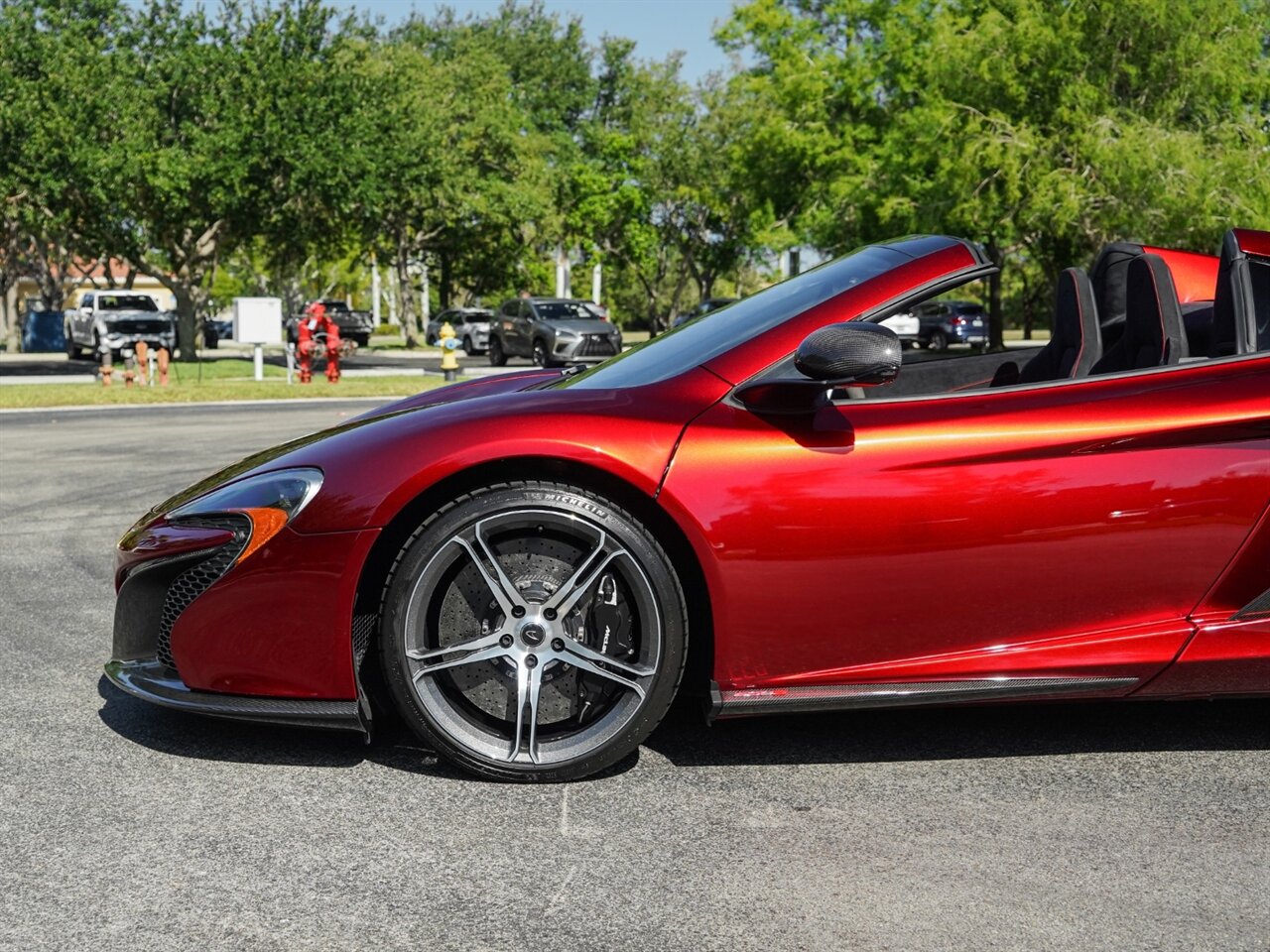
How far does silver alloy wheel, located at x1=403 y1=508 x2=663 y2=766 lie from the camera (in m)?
3.56

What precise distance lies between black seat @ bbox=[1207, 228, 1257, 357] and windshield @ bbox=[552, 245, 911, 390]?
879 millimetres

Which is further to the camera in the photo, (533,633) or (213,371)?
(213,371)

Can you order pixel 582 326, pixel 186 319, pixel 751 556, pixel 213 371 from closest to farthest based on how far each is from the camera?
1. pixel 751 556
2. pixel 213 371
3. pixel 582 326
4. pixel 186 319

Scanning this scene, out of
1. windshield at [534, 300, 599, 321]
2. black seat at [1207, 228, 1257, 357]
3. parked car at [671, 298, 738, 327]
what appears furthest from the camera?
windshield at [534, 300, 599, 321]

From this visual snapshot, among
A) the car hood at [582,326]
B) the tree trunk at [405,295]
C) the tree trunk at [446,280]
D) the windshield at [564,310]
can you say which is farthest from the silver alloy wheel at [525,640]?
the tree trunk at [446,280]

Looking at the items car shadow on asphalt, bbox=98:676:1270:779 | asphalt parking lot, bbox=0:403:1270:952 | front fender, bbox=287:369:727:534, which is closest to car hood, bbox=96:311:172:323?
asphalt parking lot, bbox=0:403:1270:952

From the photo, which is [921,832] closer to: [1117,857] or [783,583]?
[1117,857]

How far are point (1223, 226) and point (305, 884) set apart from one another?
26860 millimetres

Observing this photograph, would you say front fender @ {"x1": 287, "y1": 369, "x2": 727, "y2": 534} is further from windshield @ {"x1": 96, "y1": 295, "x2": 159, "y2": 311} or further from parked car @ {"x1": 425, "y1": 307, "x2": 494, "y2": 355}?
A: parked car @ {"x1": 425, "y1": 307, "x2": 494, "y2": 355}

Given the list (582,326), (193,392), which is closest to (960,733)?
(193,392)

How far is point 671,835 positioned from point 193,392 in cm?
1975

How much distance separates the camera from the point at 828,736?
4.07 m

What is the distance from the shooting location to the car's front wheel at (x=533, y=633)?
3545 mm

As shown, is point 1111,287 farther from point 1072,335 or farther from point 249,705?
point 249,705
